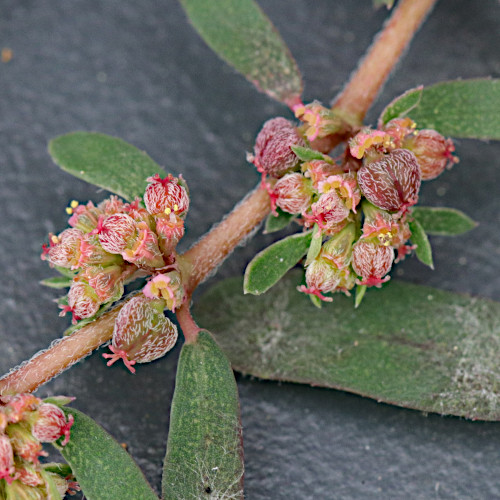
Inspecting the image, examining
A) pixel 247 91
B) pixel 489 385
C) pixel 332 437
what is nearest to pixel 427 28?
pixel 247 91

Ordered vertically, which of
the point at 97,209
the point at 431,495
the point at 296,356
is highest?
the point at 97,209

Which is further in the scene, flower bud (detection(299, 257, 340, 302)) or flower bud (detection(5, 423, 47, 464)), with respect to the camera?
flower bud (detection(299, 257, 340, 302))

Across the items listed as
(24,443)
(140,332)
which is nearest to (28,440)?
(24,443)

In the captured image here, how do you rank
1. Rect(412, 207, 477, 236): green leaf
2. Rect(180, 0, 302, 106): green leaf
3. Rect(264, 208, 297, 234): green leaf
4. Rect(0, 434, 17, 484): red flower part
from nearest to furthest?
Rect(0, 434, 17, 484): red flower part → Rect(264, 208, 297, 234): green leaf → Rect(412, 207, 477, 236): green leaf → Rect(180, 0, 302, 106): green leaf

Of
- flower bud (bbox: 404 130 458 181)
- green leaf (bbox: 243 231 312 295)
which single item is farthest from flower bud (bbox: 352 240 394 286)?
flower bud (bbox: 404 130 458 181)

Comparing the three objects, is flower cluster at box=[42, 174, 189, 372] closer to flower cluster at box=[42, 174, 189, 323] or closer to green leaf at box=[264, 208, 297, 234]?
flower cluster at box=[42, 174, 189, 323]

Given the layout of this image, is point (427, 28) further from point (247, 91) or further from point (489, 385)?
point (489, 385)
